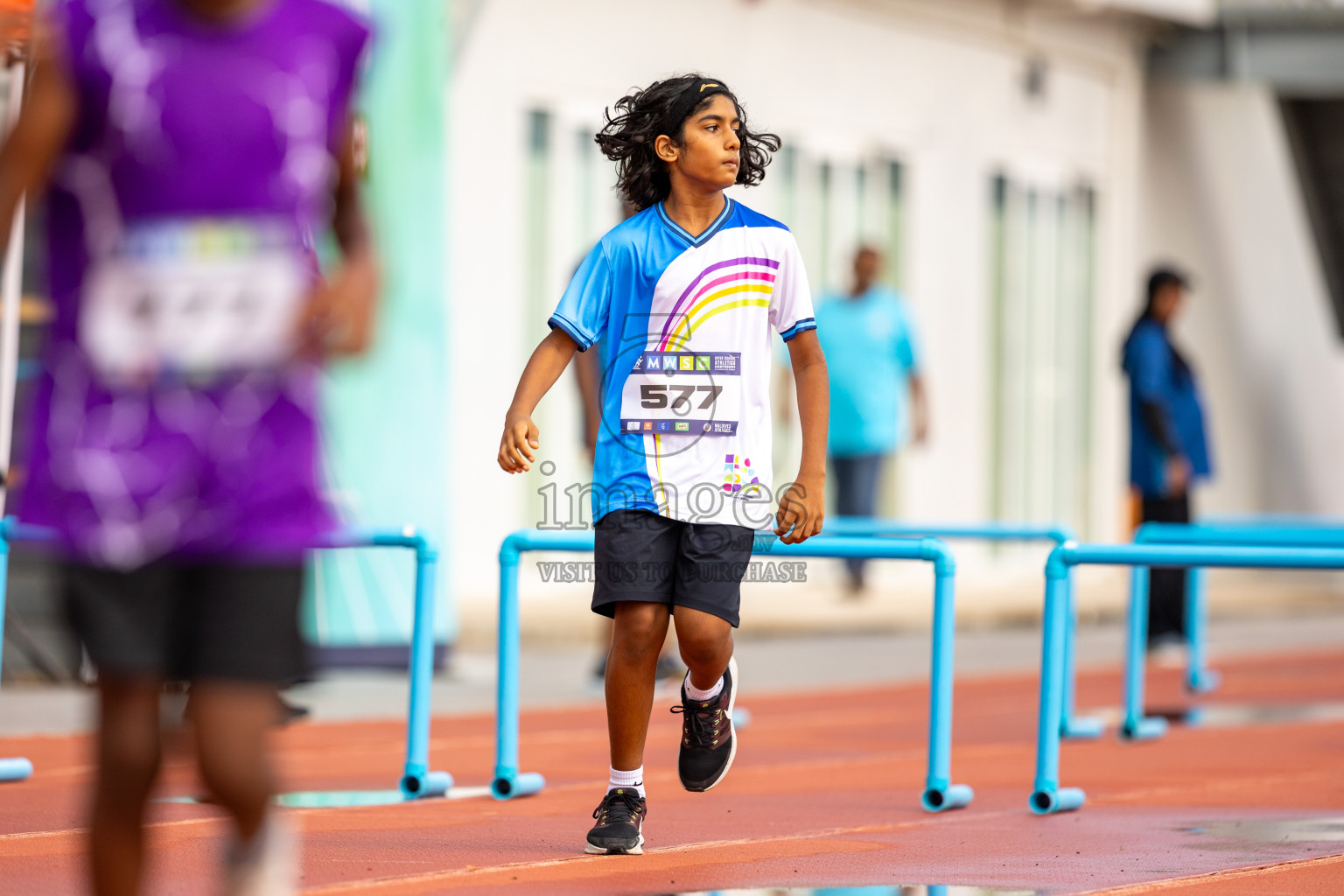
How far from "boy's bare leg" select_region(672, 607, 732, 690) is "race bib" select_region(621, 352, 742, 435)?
0.46m

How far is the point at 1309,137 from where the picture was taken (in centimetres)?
2330

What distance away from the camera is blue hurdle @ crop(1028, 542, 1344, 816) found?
6289mm

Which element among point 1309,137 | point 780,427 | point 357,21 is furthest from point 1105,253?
point 357,21

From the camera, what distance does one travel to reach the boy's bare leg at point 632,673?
5.60 metres

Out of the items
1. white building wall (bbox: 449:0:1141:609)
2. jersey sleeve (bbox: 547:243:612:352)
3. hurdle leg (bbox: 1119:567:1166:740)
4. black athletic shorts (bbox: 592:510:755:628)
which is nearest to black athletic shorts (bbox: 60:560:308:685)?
black athletic shorts (bbox: 592:510:755:628)

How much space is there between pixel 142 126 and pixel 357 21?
1.25ft

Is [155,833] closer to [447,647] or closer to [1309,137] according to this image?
[447,647]

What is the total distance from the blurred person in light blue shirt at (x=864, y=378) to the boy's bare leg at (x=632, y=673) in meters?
9.00

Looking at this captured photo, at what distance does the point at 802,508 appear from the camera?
5.45m

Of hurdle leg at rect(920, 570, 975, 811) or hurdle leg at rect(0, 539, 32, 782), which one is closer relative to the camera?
hurdle leg at rect(920, 570, 975, 811)

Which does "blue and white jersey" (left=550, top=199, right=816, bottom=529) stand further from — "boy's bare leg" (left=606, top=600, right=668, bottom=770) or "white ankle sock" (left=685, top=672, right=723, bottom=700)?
"white ankle sock" (left=685, top=672, right=723, bottom=700)

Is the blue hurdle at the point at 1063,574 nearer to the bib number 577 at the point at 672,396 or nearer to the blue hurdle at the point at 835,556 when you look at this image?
the blue hurdle at the point at 835,556

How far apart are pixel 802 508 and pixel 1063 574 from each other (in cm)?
150

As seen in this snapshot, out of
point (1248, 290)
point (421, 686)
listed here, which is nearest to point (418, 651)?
point (421, 686)
